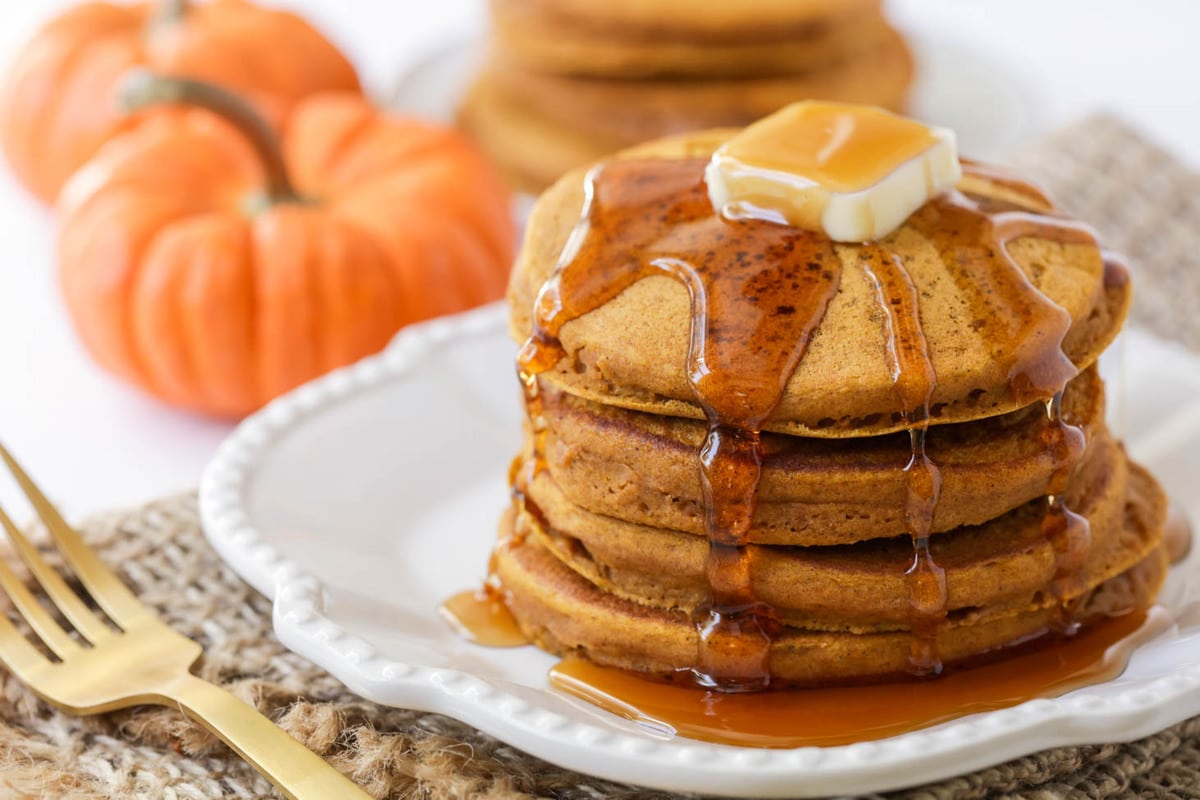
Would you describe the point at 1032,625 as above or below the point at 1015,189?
below

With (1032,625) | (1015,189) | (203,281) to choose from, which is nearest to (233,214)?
(203,281)

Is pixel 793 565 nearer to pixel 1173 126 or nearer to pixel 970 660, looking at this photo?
pixel 970 660

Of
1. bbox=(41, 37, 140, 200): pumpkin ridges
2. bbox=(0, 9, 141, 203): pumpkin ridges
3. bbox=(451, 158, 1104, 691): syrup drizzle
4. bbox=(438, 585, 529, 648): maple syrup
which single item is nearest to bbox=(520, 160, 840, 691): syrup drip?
bbox=(451, 158, 1104, 691): syrup drizzle

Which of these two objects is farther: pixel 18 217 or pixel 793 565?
pixel 18 217

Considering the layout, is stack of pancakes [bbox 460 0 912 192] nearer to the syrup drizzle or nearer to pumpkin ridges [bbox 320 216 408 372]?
pumpkin ridges [bbox 320 216 408 372]

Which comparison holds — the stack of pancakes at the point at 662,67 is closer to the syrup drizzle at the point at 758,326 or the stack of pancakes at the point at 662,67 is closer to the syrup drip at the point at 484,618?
the syrup drizzle at the point at 758,326

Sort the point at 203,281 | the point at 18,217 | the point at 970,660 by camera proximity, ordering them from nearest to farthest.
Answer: the point at 970,660, the point at 203,281, the point at 18,217

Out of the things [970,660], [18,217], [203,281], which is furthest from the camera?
[18,217]
